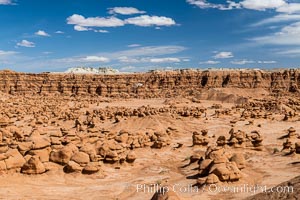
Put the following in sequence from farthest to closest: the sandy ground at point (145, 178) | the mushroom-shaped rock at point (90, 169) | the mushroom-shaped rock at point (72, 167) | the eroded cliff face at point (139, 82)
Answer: the eroded cliff face at point (139, 82), the mushroom-shaped rock at point (90, 169), the mushroom-shaped rock at point (72, 167), the sandy ground at point (145, 178)

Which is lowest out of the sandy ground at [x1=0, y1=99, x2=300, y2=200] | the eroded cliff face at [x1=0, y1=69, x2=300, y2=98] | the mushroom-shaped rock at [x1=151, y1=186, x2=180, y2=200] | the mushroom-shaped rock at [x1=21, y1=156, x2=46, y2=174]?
the sandy ground at [x1=0, y1=99, x2=300, y2=200]

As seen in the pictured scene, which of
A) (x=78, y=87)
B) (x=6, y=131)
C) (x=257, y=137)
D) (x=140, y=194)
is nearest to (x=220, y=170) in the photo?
(x=140, y=194)

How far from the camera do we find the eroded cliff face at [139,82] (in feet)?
236

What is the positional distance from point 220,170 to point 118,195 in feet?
11.2

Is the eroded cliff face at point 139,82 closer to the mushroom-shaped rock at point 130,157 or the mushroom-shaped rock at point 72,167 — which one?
the mushroom-shaped rock at point 130,157

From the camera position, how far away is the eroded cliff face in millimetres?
71812

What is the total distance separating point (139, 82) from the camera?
260 ft

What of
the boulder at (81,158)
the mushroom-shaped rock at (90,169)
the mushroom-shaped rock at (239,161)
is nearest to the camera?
the mushroom-shaped rock at (239,161)

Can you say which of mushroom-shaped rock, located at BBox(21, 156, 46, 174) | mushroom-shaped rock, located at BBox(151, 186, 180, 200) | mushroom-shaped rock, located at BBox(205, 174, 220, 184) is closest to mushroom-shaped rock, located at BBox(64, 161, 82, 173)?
mushroom-shaped rock, located at BBox(21, 156, 46, 174)

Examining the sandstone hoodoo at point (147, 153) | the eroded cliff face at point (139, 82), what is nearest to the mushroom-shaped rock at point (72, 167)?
the sandstone hoodoo at point (147, 153)

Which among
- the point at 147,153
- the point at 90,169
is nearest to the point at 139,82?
the point at 147,153

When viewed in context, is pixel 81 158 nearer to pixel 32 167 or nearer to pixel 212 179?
pixel 32 167

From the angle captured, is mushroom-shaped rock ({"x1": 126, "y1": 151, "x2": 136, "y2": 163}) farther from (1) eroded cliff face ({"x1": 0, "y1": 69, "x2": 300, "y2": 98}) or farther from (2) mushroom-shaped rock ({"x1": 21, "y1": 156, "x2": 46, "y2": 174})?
(1) eroded cliff face ({"x1": 0, "y1": 69, "x2": 300, "y2": 98})

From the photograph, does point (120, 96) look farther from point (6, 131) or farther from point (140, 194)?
point (140, 194)
